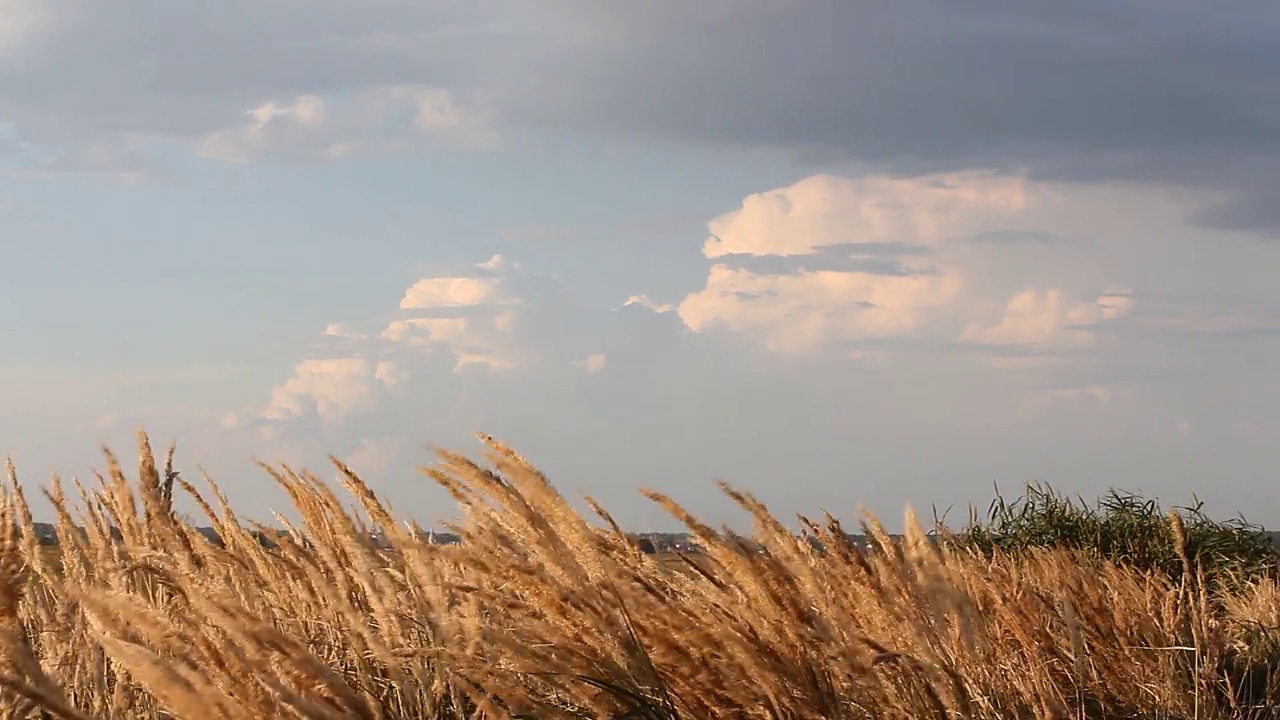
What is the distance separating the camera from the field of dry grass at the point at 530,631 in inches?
79.8

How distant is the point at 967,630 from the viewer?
3.25m

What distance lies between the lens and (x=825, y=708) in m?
2.71

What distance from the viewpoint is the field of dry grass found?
6.65 ft

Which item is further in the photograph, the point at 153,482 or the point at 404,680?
the point at 153,482

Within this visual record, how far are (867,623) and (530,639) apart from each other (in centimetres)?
107

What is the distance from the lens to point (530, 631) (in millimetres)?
2818

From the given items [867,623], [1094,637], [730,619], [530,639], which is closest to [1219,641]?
[1094,637]

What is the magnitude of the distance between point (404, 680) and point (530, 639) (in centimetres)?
47

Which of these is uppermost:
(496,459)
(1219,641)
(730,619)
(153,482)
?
(153,482)

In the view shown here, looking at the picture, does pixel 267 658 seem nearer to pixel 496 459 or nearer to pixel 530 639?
pixel 496 459

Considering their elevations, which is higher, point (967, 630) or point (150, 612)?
point (150, 612)

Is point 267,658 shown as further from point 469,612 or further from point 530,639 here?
point 530,639

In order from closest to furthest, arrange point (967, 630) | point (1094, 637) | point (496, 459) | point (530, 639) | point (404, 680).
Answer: point (404, 680)
point (496, 459)
point (530, 639)
point (967, 630)
point (1094, 637)

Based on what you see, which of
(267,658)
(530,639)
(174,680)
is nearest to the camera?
(174,680)
